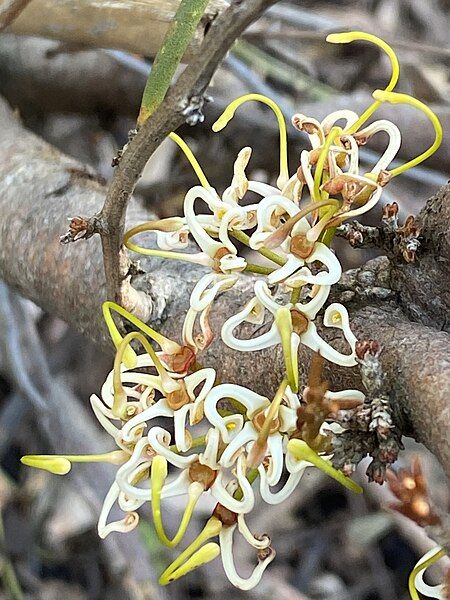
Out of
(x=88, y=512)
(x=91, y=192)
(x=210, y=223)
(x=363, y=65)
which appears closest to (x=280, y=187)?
(x=210, y=223)

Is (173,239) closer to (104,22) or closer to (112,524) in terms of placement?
(112,524)

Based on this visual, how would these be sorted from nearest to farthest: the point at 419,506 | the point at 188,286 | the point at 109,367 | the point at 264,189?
the point at 419,506
the point at 264,189
the point at 188,286
the point at 109,367

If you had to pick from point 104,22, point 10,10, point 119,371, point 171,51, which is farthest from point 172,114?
point 104,22

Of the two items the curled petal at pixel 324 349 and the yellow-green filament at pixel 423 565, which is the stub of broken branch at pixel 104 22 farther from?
the yellow-green filament at pixel 423 565

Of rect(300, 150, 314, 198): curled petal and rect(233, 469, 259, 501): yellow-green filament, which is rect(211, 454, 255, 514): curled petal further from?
rect(300, 150, 314, 198): curled petal

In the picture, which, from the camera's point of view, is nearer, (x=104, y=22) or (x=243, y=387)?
(x=243, y=387)

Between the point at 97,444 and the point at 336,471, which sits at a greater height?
the point at 336,471

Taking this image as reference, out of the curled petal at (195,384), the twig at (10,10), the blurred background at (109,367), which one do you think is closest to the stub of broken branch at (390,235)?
the curled petal at (195,384)

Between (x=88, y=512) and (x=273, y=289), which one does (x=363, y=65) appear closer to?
(x=88, y=512)
